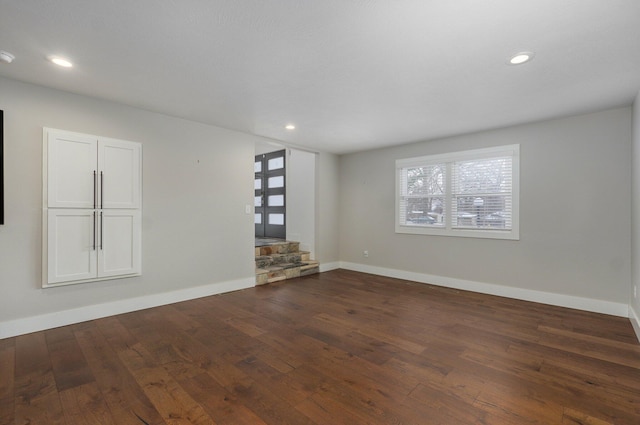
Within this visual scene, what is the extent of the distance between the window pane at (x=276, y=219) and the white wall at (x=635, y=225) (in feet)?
18.6

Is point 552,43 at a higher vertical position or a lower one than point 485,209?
higher

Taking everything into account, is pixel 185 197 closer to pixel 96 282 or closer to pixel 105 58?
pixel 96 282

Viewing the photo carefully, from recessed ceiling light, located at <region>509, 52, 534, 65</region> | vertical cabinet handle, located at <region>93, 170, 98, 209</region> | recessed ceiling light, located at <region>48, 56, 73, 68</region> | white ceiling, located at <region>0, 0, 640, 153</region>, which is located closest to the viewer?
white ceiling, located at <region>0, 0, 640, 153</region>

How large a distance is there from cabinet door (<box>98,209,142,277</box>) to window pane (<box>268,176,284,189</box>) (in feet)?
12.3

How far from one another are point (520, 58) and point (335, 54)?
1.47m

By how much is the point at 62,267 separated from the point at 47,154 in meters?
1.15

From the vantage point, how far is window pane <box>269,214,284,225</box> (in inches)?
280

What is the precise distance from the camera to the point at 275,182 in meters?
7.27

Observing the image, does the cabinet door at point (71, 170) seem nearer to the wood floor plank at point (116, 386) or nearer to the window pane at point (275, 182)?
the wood floor plank at point (116, 386)

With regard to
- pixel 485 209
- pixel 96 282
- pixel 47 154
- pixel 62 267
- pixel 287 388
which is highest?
pixel 47 154

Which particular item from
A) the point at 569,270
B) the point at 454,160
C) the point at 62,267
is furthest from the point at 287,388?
the point at 454,160

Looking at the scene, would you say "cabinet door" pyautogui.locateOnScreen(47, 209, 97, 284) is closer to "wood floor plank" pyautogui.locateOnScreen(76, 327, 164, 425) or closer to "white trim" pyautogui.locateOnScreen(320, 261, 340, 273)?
"wood floor plank" pyautogui.locateOnScreen(76, 327, 164, 425)

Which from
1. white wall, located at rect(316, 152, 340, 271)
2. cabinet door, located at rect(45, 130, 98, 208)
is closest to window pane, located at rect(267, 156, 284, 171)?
white wall, located at rect(316, 152, 340, 271)

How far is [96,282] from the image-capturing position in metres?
3.39
